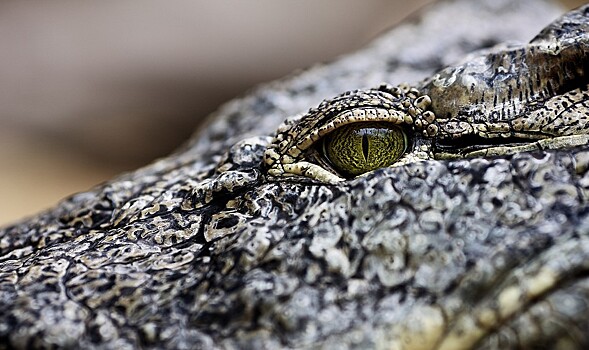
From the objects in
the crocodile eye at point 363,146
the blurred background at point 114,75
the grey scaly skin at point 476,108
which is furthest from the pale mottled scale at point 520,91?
the blurred background at point 114,75

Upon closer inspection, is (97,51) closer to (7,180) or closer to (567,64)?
(7,180)

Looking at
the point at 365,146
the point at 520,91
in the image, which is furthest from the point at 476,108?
the point at 365,146

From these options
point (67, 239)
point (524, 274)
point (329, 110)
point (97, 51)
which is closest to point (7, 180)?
point (97, 51)

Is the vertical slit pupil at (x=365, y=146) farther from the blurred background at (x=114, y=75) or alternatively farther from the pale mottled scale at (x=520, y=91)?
the blurred background at (x=114, y=75)

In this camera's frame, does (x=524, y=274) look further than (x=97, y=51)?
No

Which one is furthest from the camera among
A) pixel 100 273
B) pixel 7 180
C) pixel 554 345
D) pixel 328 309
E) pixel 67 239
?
pixel 7 180

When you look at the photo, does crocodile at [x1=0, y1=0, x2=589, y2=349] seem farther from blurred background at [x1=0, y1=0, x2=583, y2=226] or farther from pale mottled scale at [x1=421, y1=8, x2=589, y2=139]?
blurred background at [x1=0, y1=0, x2=583, y2=226]

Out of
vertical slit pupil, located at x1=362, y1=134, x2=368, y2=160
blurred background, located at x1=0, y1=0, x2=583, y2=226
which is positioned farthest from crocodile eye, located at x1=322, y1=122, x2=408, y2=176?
blurred background, located at x1=0, y1=0, x2=583, y2=226
